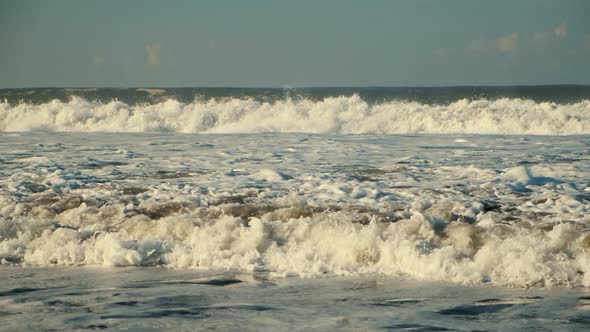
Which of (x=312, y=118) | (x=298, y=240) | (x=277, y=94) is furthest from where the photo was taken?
(x=277, y=94)

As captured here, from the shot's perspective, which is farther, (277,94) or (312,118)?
(277,94)

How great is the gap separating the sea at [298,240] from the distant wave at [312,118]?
996 cm

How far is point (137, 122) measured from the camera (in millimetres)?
29500

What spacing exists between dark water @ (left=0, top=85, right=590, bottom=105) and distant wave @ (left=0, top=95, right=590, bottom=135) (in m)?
11.1

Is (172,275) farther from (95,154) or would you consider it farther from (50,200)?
(95,154)

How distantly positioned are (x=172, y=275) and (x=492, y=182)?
5167 mm

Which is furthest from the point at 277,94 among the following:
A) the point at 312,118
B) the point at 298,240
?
the point at 298,240

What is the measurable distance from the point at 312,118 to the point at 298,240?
20.5 metres

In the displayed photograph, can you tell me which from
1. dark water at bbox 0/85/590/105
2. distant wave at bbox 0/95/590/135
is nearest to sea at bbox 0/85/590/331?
distant wave at bbox 0/95/590/135

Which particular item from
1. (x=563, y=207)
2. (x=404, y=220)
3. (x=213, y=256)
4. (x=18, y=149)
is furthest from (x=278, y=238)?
(x=18, y=149)

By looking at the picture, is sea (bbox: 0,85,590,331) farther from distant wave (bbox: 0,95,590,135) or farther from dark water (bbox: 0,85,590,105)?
dark water (bbox: 0,85,590,105)

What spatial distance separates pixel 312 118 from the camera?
1110 inches

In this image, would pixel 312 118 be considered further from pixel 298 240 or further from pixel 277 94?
pixel 298 240

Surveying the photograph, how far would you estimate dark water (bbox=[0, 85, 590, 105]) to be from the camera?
43.1 meters
